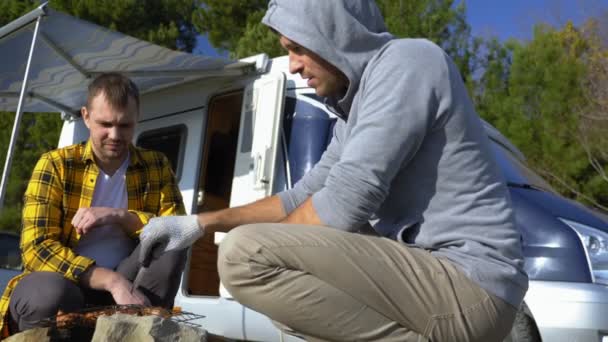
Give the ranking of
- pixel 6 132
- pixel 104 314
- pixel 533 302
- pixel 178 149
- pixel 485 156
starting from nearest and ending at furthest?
pixel 485 156
pixel 104 314
pixel 533 302
pixel 178 149
pixel 6 132

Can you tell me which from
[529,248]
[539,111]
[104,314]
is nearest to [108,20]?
[539,111]

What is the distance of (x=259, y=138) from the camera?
5.14 m

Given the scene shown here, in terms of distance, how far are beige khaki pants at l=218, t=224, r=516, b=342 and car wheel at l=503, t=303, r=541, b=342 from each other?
2.17 m

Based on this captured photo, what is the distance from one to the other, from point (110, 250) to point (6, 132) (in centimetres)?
1205

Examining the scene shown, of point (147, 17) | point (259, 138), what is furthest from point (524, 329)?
point (147, 17)

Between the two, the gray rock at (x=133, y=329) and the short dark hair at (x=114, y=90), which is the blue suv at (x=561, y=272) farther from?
the gray rock at (x=133, y=329)

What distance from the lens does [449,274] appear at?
2129 mm

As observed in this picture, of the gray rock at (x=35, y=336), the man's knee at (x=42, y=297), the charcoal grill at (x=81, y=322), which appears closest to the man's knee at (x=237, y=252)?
the charcoal grill at (x=81, y=322)

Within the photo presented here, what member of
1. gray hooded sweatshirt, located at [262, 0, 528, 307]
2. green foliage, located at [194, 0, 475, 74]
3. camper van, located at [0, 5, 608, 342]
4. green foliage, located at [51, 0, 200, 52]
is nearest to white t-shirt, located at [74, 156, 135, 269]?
gray hooded sweatshirt, located at [262, 0, 528, 307]

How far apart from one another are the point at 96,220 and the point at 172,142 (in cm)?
304

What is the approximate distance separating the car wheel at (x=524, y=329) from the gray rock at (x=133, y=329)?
2.42 m

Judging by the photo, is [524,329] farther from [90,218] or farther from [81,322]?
[81,322]

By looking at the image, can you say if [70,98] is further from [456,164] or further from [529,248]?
[456,164]

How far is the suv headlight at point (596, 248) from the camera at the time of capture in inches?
164
